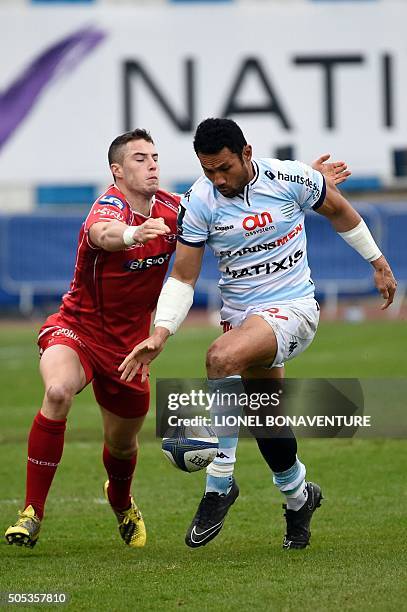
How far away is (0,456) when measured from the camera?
11.1 m

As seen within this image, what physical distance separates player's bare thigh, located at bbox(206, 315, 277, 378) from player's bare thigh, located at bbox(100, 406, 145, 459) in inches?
46.0

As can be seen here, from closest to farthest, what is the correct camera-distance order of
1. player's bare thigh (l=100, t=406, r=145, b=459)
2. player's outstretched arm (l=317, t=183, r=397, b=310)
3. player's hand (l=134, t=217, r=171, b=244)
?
player's hand (l=134, t=217, r=171, b=244) < player's outstretched arm (l=317, t=183, r=397, b=310) < player's bare thigh (l=100, t=406, r=145, b=459)

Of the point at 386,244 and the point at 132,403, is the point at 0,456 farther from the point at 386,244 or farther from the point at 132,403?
the point at 386,244

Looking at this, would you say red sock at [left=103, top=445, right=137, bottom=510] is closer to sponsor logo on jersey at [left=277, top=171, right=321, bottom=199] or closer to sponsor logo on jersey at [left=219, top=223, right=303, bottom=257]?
sponsor logo on jersey at [left=219, top=223, right=303, bottom=257]

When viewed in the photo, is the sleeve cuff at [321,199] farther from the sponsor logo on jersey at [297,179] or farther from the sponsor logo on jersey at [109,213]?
the sponsor logo on jersey at [109,213]

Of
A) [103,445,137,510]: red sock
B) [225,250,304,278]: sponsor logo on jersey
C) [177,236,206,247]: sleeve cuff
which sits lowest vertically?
[103,445,137,510]: red sock

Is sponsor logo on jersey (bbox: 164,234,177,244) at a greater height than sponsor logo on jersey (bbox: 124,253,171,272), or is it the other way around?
sponsor logo on jersey (bbox: 164,234,177,244)

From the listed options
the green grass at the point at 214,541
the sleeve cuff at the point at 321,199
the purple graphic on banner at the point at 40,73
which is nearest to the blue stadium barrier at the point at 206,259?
the purple graphic on banner at the point at 40,73

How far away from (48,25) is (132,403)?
71.7ft

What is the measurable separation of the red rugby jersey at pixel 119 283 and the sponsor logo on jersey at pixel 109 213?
0.06 meters

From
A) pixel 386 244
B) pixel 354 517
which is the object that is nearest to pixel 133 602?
pixel 354 517

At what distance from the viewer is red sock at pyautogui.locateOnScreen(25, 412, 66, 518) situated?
7.14 metres

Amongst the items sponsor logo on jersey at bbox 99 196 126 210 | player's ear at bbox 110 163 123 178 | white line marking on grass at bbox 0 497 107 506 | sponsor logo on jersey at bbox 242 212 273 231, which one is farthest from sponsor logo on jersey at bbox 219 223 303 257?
white line marking on grass at bbox 0 497 107 506

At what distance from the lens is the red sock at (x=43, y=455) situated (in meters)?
7.14
